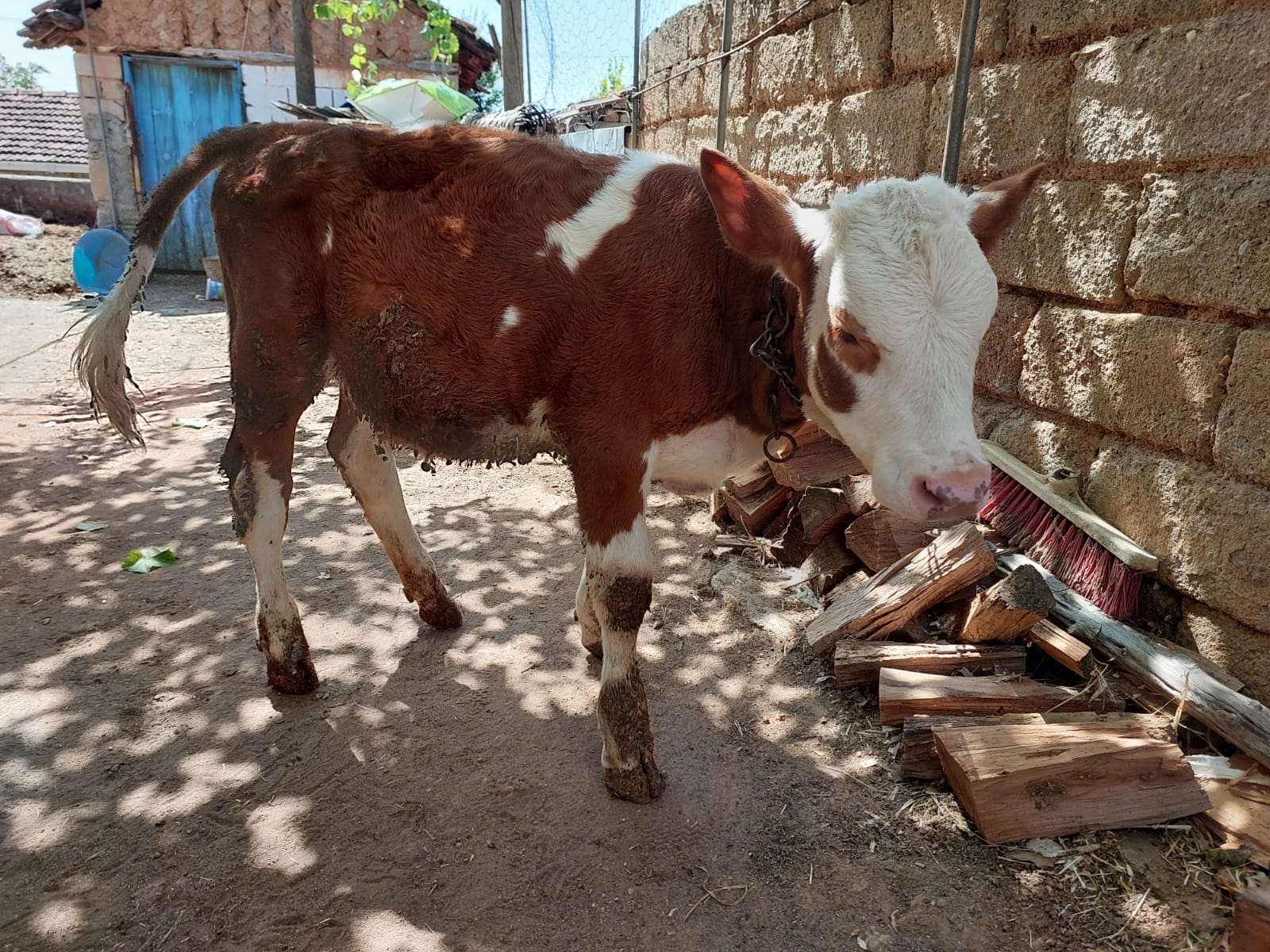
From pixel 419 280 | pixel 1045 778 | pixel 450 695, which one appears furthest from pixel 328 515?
pixel 1045 778

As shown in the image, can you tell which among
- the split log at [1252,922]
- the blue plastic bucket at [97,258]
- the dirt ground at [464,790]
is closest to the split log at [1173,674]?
the dirt ground at [464,790]

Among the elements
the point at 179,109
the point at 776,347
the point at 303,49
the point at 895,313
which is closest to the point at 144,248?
the point at 776,347

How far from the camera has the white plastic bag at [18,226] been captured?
14375 mm

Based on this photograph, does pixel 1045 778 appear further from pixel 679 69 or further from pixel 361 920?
pixel 679 69

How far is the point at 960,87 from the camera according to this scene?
322 cm

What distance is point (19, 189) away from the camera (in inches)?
651

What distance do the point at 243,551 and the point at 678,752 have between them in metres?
2.81

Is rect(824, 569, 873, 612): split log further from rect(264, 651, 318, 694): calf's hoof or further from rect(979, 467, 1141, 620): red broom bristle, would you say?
rect(264, 651, 318, 694): calf's hoof

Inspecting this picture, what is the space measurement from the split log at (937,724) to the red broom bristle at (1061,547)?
1.46 ft

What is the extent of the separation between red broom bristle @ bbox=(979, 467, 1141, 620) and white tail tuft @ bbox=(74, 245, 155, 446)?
3.33 meters

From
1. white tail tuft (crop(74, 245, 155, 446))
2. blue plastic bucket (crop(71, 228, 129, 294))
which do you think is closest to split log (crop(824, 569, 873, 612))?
white tail tuft (crop(74, 245, 155, 446))

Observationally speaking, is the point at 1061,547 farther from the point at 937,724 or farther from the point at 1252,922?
the point at 1252,922

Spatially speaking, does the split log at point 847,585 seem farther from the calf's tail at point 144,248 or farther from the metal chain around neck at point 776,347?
the calf's tail at point 144,248

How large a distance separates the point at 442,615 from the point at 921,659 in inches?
81.2
